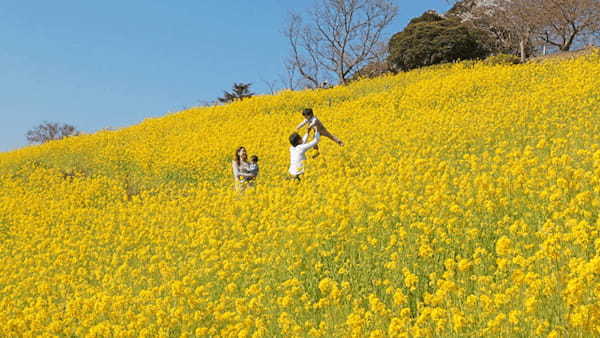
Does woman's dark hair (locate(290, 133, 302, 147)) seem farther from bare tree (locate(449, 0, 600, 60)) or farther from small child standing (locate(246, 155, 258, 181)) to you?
bare tree (locate(449, 0, 600, 60))

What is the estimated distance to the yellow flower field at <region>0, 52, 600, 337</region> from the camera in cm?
431

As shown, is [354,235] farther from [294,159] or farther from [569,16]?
[569,16]

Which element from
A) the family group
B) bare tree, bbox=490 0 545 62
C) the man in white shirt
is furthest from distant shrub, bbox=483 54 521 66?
the man in white shirt

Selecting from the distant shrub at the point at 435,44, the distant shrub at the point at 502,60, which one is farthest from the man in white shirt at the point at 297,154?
the distant shrub at the point at 435,44

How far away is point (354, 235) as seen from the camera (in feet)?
23.0

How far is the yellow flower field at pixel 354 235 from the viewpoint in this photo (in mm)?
4309

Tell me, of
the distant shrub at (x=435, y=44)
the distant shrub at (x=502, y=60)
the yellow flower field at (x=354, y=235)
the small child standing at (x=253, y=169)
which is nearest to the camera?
the yellow flower field at (x=354, y=235)

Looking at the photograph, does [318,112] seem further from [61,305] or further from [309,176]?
[61,305]

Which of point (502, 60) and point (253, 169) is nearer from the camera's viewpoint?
point (253, 169)

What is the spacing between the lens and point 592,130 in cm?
1075

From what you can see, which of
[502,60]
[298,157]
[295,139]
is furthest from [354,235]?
[502,60]

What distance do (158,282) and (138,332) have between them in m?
1.69

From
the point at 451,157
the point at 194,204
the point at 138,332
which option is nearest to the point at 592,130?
the point at 451,157

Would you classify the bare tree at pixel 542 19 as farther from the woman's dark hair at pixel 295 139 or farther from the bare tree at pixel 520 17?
the woman's dark hair at pixel 295 139
